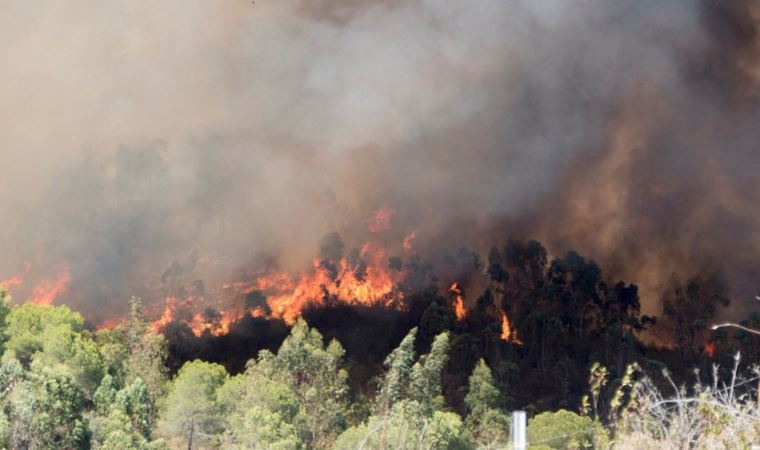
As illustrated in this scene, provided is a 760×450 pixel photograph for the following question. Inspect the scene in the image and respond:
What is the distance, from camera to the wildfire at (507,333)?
4513 inches

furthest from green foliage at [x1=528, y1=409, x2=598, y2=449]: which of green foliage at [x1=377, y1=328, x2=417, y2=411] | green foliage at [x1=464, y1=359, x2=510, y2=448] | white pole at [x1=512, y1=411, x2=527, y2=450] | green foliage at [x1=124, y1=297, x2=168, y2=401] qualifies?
white pole at [x1=512, y1=411, x2=527, y2=450]

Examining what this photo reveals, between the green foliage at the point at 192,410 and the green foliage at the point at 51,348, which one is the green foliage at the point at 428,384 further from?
the green foliage at the point at 51,348

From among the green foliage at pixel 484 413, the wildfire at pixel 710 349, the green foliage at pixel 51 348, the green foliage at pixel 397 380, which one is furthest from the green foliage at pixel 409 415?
the wildfire at pixel 710 349

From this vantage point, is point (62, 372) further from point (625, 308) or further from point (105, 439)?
point (625, 308)

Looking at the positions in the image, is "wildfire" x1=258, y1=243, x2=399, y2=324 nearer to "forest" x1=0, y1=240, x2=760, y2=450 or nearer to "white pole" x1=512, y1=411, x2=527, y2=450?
"forest" x1=0, y1=240, x2=760, y2=450

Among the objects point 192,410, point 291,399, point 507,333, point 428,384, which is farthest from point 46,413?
point 507,333

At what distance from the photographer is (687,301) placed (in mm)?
129125

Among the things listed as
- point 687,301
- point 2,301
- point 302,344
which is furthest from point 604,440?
point 687,301

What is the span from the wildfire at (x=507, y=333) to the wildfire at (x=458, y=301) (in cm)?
546

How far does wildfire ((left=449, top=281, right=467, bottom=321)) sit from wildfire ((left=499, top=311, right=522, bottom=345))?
546 centimetres

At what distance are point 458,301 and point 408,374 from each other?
46.1 m

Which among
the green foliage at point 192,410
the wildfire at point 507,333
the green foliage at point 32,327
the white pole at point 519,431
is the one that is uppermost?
the wildfire at point 507,333

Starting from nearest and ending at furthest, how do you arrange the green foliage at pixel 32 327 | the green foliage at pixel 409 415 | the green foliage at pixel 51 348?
the green foliage at pixel 409 415 < the green foliage at pixel 51 348 < the green foliage at pixel 32 327

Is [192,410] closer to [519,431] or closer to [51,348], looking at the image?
[51,348]
